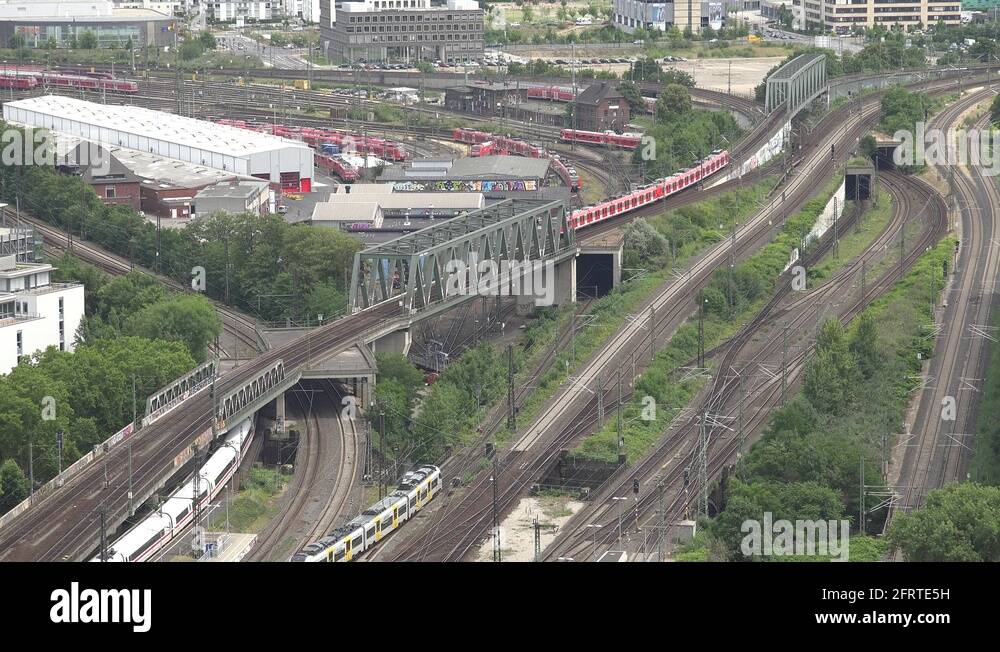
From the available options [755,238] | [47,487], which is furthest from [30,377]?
[755,238]

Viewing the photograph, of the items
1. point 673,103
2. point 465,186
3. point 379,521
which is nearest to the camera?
point 379,521

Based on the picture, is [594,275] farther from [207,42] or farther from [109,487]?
[207,42]

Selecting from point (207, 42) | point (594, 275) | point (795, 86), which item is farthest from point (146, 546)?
point (207, 42)

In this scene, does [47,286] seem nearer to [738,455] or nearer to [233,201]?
[233,201]

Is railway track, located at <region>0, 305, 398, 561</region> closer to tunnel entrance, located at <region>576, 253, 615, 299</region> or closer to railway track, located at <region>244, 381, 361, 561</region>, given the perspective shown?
railway track, located at <region>244, 381, 361, 561</region>

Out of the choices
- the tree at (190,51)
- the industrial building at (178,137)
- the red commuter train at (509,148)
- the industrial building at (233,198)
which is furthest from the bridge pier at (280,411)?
the tree at (190,51)

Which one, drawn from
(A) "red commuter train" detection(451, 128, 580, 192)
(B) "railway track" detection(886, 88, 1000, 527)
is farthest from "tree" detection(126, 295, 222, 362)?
(A) "red commuter train" detection(451, 128, 580, 192)

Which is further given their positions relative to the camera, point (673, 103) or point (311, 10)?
point (311, 10)
